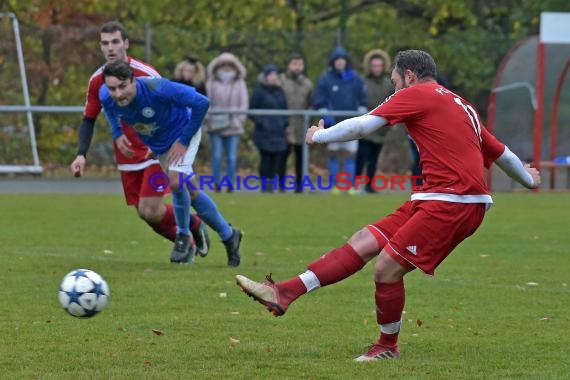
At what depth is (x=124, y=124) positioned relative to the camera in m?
11.0

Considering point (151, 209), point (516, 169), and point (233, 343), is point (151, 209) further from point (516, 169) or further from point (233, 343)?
point (516, 169)

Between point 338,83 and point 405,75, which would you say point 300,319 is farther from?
point 338,83

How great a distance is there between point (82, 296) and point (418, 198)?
187 centimetres

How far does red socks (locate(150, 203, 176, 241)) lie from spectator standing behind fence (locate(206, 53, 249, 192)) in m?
8.26

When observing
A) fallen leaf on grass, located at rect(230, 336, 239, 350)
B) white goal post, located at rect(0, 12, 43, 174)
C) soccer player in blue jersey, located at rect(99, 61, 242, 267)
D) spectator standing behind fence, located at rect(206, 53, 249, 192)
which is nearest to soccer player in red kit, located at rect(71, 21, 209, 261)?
soccer player in blue jersey, located at rect(99, 61, 242, 267)

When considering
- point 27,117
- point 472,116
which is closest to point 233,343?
point 472,116

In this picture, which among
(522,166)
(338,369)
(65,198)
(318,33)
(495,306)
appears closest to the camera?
(338,369)

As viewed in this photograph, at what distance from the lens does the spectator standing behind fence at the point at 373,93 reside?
1986 centimetres

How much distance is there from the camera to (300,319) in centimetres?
838

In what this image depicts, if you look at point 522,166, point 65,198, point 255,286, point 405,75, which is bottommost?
point 65,198

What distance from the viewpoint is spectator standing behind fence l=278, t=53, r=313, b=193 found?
20156 millimetres

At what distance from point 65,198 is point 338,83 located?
13.9 feet

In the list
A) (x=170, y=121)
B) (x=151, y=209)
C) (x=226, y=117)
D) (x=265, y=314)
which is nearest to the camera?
(x=265, y=314)

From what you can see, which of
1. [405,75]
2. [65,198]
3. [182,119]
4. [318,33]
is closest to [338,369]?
[405,75]
